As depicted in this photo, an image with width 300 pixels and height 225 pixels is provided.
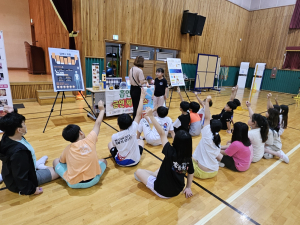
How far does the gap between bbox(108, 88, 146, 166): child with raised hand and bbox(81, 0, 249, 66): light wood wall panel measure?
529 centimetres

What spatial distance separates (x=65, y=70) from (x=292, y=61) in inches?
513

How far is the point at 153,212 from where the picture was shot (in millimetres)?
1848

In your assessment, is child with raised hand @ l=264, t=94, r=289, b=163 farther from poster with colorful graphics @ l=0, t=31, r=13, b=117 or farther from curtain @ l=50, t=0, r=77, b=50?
curtain @ l=50, t=0, r=77, b=50

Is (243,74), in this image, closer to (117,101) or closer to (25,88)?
(117,101)

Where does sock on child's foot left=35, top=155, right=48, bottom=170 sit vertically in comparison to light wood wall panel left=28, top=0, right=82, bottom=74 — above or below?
below

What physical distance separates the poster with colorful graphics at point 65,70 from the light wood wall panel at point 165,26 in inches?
115

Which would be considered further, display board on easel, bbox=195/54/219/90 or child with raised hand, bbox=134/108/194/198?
display board on easel, bbox=195/54/219/90

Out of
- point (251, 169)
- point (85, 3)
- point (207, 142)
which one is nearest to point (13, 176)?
point (207, 142)

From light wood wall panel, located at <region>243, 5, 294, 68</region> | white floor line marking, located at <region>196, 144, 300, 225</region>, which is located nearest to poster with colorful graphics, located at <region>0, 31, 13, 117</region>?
A: white floor line marking, located at <region>196, 144, 300, 225</region>

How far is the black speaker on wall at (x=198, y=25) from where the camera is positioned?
30.6 feet

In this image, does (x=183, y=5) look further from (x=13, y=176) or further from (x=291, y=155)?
(x=13, y=176)

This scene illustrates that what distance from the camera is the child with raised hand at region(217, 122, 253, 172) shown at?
7.78ft

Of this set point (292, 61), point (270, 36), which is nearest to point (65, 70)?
point (292, 61)

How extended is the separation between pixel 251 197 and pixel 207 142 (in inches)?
32.9
